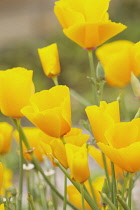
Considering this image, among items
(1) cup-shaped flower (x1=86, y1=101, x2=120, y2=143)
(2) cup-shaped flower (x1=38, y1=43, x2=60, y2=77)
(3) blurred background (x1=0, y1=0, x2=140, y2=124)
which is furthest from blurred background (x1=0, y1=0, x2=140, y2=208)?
(1) cup-shaped flower (x1=86, y1=101, x2=120, y2=143)

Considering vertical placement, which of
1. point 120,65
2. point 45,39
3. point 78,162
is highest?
point 78,162

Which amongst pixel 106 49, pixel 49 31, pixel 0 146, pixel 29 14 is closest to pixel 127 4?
pixel 49 31

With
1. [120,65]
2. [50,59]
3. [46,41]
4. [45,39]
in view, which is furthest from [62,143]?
[45,39]

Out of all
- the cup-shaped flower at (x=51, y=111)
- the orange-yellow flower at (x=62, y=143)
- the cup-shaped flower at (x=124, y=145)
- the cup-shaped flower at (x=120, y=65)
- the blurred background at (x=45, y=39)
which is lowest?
the blurred background at (x=45, y=39)

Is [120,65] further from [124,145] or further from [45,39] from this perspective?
[45,39]

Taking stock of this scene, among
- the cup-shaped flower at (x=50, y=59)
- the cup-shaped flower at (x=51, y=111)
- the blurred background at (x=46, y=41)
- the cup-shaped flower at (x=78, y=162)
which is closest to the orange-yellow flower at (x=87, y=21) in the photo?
the cup-shaped flower at (x=50, y=59)

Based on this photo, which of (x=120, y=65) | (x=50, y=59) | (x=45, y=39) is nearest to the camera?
(x=50, y=59)

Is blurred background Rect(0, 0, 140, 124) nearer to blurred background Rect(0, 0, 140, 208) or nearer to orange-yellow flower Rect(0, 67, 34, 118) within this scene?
blurred background Rect(0, 0, 140, 208)

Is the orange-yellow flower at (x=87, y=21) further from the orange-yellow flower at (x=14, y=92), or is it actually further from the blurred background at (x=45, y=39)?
the blurred background at (x=45, y=39)
